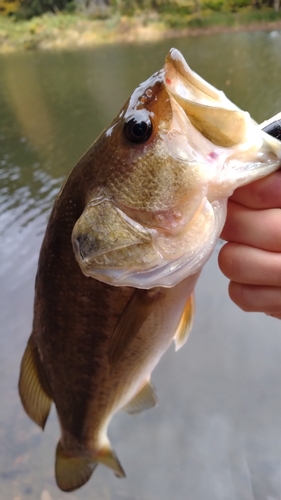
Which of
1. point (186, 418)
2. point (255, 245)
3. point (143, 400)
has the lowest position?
point (186, 418)

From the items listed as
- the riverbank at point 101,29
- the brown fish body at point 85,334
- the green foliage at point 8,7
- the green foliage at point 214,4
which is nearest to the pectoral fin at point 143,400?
the brown fish body at point 85,334

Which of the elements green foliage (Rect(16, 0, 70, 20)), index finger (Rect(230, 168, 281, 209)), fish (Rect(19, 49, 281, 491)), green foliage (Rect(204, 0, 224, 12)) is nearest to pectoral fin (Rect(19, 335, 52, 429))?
fish (Rect(19, 49, 281, 491))

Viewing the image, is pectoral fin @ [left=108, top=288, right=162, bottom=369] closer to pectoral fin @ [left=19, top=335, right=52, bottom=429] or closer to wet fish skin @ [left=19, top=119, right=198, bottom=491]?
wet fish skin @ [left=19, top=119, right=198, bottom=491]

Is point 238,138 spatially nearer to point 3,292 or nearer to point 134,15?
point 3,292

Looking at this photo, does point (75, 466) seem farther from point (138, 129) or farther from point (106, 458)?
point (138, 129)

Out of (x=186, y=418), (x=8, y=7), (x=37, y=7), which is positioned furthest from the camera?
(x=8, y=7)

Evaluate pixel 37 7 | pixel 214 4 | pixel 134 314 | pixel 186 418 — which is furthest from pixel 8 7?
pixel 134 314

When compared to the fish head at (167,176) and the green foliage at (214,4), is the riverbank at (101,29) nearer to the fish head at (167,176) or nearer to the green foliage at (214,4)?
the green foliage at (214,4)
